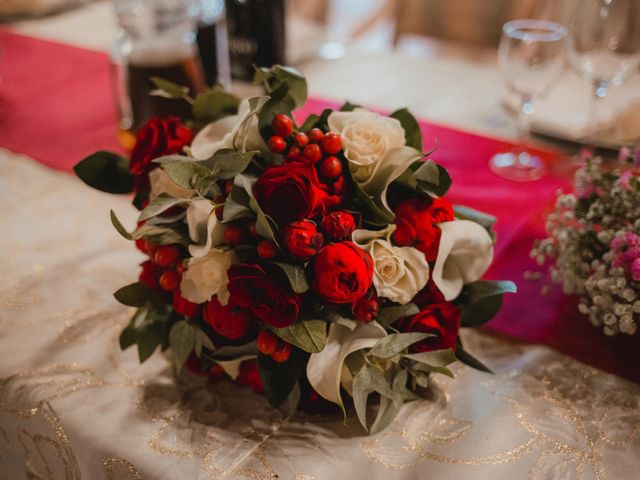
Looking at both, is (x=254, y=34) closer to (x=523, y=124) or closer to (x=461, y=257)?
(x=523, y=124)

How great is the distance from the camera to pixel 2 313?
2.46 ft

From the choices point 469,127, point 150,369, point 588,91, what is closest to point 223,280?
point 150,369

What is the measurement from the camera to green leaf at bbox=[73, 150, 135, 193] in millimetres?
664

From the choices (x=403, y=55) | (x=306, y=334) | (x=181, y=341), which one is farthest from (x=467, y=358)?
(x=403, y=55)

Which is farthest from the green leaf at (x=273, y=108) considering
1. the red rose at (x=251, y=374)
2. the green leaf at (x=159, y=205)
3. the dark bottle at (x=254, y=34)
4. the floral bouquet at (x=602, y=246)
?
the dark bottle at (x=254, y=34)

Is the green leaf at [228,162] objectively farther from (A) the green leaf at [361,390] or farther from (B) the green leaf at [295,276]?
(A) the green leaf at [361,390]

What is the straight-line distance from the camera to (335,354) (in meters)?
0.56

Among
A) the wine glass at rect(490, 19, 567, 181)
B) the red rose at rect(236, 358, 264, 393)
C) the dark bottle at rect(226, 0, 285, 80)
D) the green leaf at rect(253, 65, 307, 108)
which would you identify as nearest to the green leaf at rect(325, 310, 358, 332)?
the red rose at rect(236, 358, 264, 393)

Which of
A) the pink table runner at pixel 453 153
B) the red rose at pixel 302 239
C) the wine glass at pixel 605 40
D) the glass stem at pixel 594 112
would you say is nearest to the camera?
the red rose at pixel 302 239

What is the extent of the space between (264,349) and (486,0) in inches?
59.0

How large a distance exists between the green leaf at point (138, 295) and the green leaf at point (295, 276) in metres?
0.17

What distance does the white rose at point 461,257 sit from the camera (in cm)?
59

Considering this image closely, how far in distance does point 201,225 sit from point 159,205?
42 mm

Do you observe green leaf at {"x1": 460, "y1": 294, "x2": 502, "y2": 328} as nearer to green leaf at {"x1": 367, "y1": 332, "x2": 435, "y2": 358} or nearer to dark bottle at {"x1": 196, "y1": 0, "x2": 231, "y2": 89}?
green leaf at {"x1": 367, "y1": 332, "x2": 435, "y2": 358}
